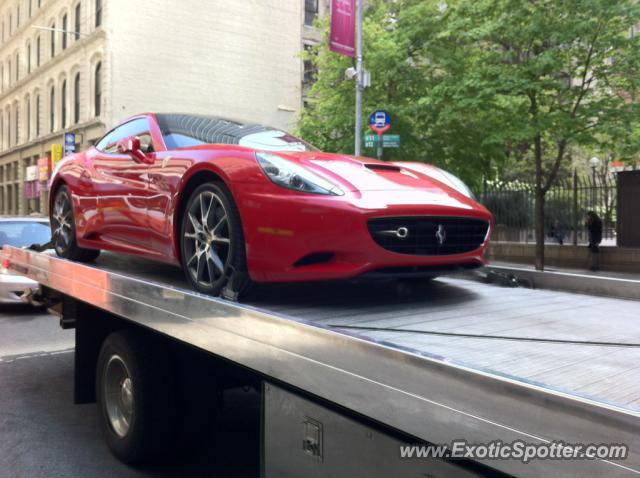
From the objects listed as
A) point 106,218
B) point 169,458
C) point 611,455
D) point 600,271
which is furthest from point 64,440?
point 600,271

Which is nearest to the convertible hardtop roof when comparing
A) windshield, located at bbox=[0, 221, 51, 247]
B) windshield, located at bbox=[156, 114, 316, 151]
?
windshield, located at bbox=[156, 114, 316, 151]

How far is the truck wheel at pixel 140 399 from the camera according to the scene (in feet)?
11.2

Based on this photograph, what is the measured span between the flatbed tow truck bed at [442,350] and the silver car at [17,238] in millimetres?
6036

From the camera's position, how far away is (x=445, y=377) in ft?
5.36

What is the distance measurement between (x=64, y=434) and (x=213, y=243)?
6.87ft

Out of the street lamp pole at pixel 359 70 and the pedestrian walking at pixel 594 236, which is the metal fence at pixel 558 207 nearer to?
the pedestrian walking at pixel 594 236

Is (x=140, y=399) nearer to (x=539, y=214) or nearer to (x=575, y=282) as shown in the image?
(x=575, y=282)

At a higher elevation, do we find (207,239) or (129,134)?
(129,134)

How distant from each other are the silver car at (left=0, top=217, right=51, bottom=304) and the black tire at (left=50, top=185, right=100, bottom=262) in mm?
4264

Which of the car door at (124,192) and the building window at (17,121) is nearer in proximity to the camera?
the car door at (124,192)

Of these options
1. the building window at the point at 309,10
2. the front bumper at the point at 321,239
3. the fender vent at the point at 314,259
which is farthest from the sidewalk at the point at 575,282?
the building window at the point at 309,10

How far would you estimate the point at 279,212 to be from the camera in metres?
2.95

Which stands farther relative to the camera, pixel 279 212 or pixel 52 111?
pixel 52 111

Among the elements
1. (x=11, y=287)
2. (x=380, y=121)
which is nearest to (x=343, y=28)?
(x=380, y=121)
